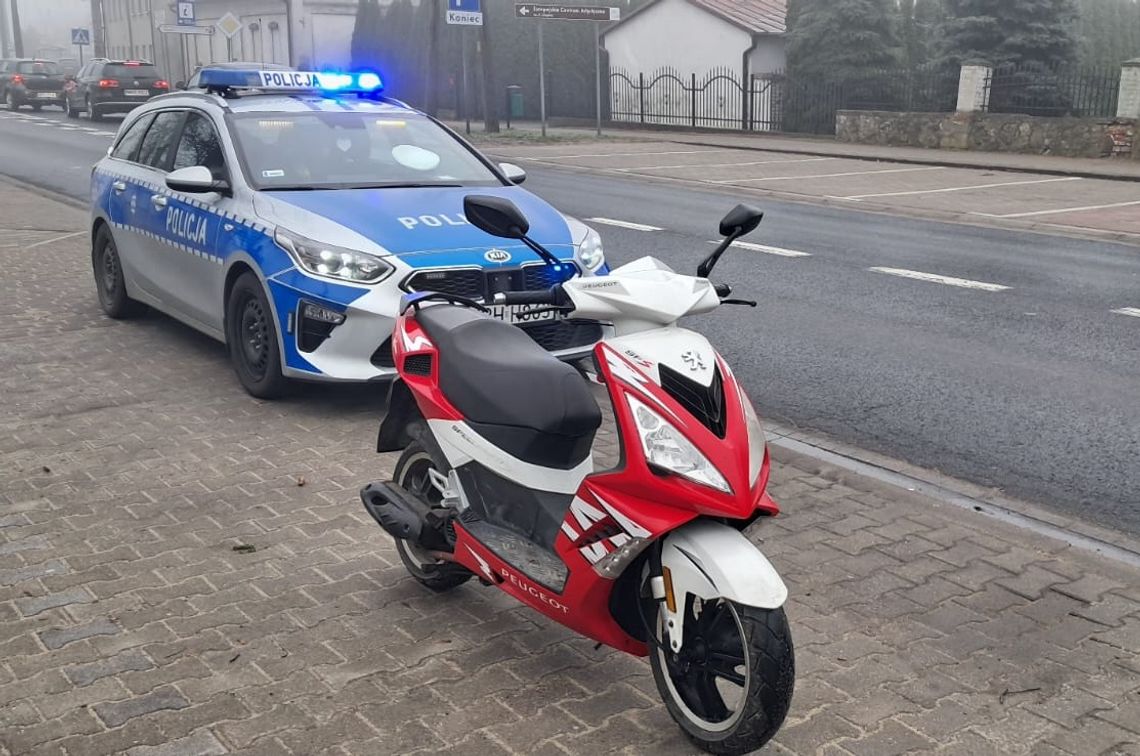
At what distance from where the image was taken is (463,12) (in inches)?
1155

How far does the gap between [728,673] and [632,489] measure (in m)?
0.56

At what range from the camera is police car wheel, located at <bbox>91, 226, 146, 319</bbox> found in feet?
31.0

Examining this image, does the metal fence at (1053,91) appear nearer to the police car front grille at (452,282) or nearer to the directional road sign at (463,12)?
the directional road sign at (463,12)

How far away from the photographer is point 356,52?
48.5 m

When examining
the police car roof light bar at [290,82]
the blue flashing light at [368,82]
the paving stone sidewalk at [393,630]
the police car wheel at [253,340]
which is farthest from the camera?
the blue flashing light at [368,82]

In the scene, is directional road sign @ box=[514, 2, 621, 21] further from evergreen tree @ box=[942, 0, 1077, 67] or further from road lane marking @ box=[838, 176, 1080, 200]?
road lane marking @ box=[838, 176, 1080, 200]

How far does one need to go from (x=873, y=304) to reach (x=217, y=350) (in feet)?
16.8

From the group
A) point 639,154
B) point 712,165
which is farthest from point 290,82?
point 639,154

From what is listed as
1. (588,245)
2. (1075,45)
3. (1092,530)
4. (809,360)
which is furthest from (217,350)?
(1075,45)

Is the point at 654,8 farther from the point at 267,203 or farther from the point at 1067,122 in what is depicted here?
the point at 267,203

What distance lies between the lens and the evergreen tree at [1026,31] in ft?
90.6

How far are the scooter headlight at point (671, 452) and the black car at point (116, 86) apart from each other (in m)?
37.9

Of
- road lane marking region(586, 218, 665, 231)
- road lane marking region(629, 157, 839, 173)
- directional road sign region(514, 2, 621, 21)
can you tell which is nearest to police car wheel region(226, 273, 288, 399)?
road lane marking region(586, 218, 665, 231)

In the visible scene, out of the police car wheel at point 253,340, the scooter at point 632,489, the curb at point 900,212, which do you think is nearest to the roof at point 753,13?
the curb at point 900,212
